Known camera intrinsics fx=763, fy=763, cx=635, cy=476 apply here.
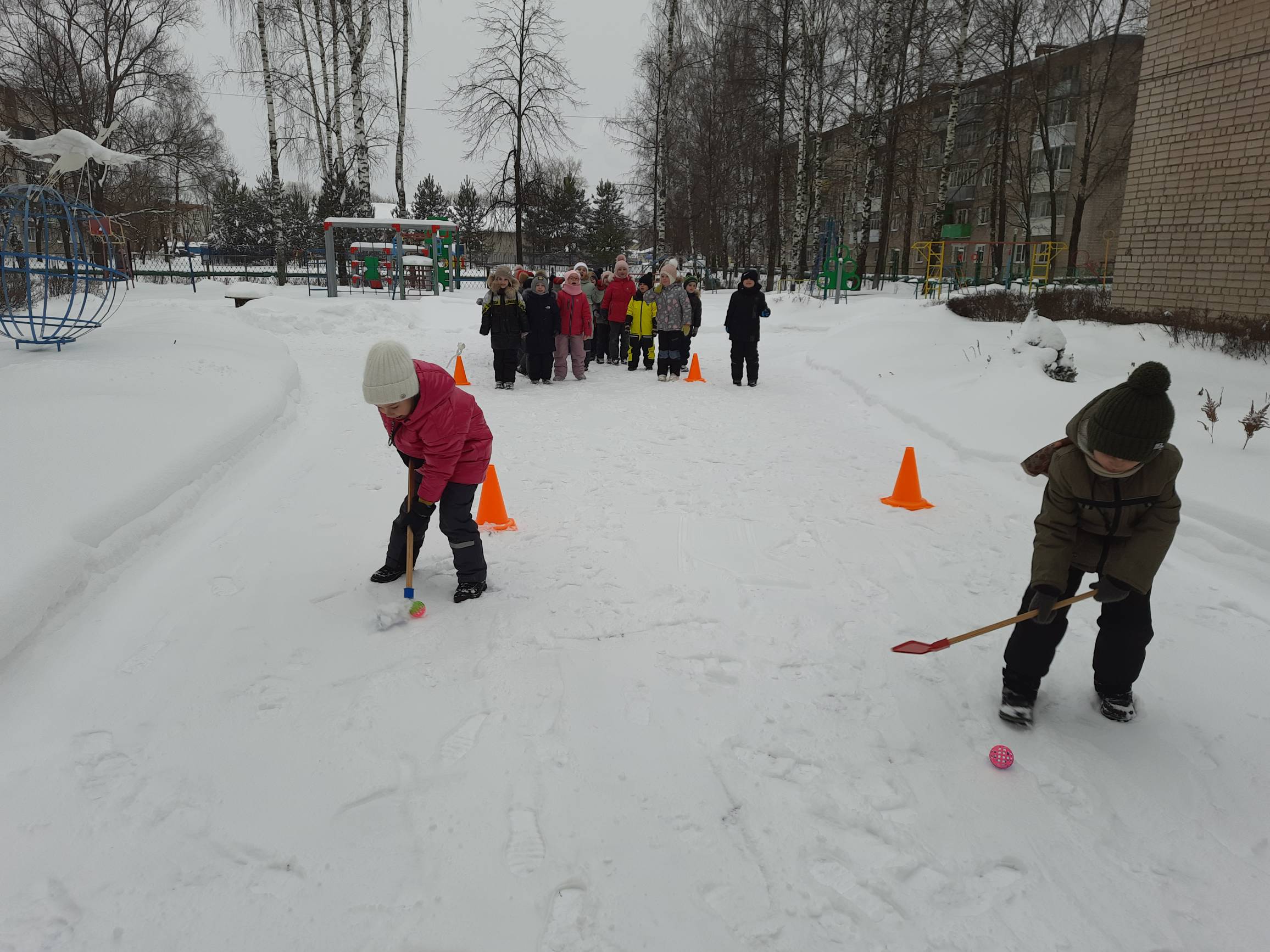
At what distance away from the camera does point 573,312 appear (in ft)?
37.3

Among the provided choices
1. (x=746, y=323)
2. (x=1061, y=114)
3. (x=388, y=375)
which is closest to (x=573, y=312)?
(x=746, y=323)

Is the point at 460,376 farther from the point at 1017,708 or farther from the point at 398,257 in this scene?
the point at 398,257

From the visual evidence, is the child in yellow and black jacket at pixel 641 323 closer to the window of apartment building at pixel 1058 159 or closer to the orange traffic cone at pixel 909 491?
the orange traffic cone at pixel 909 491

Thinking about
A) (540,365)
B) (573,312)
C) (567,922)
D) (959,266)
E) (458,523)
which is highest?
(959,266)

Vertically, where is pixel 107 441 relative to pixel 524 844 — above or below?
above

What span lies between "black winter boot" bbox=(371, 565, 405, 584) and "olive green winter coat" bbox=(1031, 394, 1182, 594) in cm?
315

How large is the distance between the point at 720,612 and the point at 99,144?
→ 759 cm

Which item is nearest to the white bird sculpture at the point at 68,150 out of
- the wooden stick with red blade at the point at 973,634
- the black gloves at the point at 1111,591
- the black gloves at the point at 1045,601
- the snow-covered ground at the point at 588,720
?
the snow-covered ground at the point at 588,720

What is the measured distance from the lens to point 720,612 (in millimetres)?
3914

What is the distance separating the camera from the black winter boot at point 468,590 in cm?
402

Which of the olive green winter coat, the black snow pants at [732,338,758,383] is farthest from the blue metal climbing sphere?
the black snow pants at [732,338,758,383]

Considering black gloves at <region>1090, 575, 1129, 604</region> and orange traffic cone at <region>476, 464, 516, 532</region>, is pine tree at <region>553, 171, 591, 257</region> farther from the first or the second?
black gloves at <region>1090, 575, 1129, 604</region>

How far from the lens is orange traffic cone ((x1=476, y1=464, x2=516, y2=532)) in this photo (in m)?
5.16

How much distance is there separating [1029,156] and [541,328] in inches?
1225
